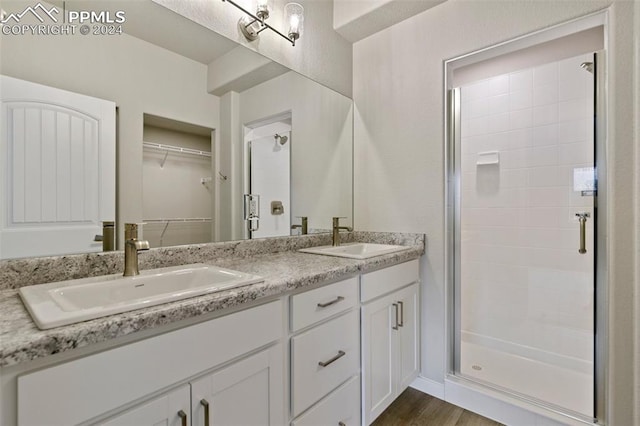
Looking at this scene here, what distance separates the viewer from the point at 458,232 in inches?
74.9

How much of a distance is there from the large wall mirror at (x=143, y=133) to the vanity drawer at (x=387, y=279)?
2.07 feet

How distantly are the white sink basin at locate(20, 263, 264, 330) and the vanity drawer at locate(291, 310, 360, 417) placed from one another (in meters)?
0.35

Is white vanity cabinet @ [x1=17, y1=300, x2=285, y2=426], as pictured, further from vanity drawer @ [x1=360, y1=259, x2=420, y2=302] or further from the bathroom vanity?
vanity drawer @ [x1=360, y1=259, x2=420, y2=302]

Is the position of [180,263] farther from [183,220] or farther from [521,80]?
[521,80]

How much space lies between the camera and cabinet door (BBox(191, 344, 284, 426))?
81 cm

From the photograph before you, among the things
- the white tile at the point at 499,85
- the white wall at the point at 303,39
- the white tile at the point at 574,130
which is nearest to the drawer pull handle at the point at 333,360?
the white wall at the point at 303,39

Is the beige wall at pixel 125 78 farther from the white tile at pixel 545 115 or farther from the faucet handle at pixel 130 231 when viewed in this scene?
the white tile at pixel 545 115

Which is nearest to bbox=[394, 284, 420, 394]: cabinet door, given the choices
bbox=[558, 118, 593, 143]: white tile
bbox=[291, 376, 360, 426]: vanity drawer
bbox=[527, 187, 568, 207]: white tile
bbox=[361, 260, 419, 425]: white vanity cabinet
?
bbox=[361, 260, 419, 425]: white vanity cabinet

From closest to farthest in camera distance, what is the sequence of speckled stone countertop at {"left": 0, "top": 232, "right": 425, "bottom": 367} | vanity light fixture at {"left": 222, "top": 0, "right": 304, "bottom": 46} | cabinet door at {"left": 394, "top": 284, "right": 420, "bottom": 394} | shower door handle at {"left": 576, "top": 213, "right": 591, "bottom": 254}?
speckled stone countertop at {"left": 0, "top": 232, "right": 425, "bottom": 367} → vanity light fixture at {"left": 222, "top": 0, "right": 304, "bottom": 46} → cabinet door at {"left": 394, "top": 284, "right": 420, "bottom": 394} → shower door handle at {"left": 576, "top": 213, "right": 591, "bottom": 254}

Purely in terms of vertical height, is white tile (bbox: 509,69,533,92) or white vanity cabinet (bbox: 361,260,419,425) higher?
white tile (bbox: 509,69,533,92)

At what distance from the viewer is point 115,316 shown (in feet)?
2.21

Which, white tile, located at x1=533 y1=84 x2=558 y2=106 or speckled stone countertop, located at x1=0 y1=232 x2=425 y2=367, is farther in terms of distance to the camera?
white tile, located at x1=533 y1=84 x2=558 y2=106

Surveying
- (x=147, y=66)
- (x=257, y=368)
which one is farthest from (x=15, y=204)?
(x=257, y=368)

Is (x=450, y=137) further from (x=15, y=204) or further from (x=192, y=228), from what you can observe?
(x=15, y=204)
